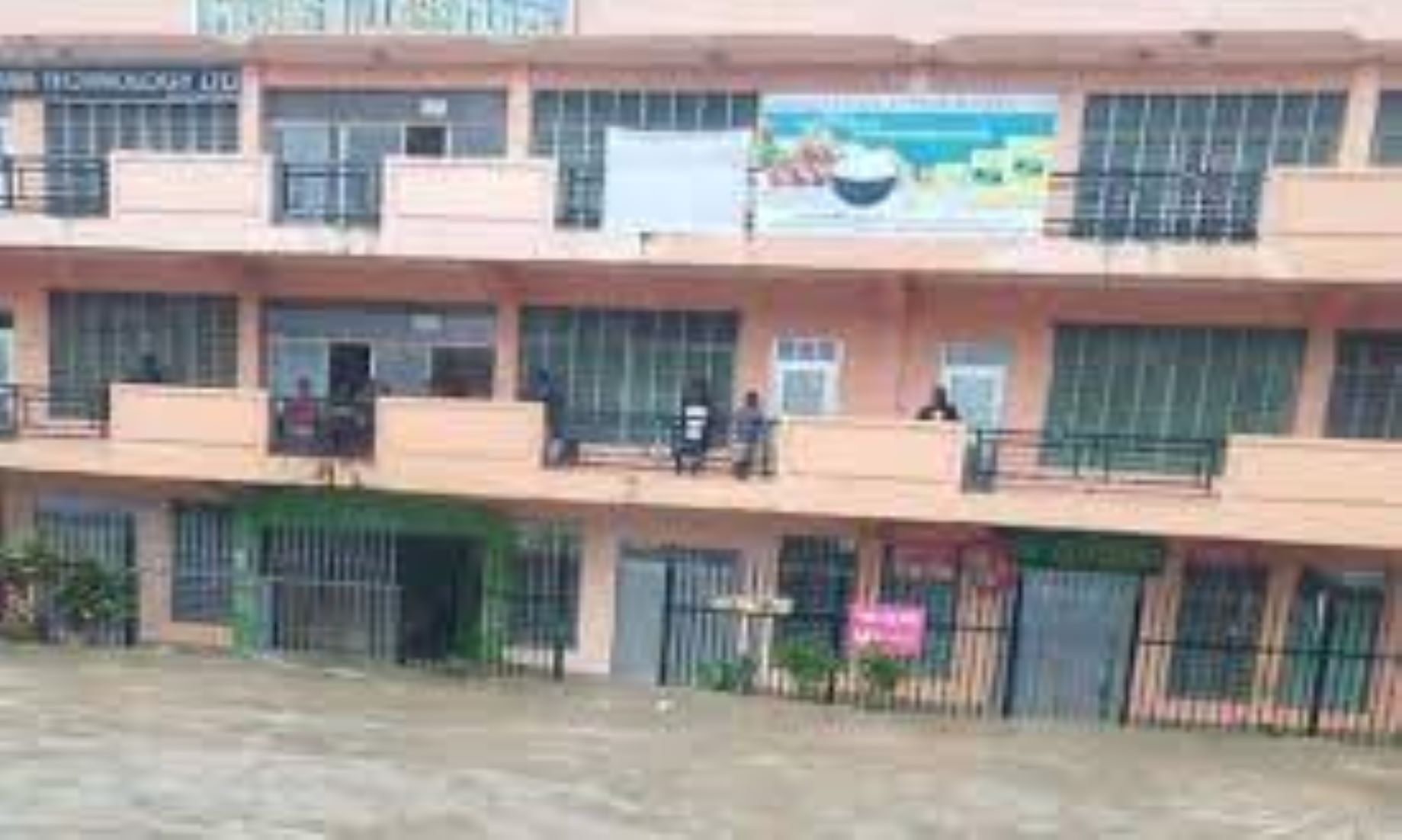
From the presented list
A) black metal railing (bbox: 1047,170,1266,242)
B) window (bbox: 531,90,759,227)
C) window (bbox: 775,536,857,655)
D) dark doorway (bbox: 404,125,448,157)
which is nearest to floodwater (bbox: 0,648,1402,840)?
window (bbox: 775,536,857,655)

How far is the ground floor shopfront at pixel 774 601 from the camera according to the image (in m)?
14.4

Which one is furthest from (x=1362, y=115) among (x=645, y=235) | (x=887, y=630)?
(x=645, y=235)

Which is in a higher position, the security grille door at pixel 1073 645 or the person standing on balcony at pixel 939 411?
the person standing on balcony at pixel 939 411

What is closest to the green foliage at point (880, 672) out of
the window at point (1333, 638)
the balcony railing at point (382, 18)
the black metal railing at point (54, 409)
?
the window at point (1333, 638)

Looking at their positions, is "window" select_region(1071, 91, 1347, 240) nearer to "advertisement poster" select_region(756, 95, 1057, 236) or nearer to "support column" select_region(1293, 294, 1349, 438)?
"advertisement poster" select_region(756, 95, 1057, 236)

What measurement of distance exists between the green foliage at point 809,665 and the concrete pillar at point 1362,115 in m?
8.17

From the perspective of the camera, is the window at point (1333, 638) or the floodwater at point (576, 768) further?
the window at point (1333, 638)

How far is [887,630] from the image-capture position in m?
14.6

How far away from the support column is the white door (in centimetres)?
340

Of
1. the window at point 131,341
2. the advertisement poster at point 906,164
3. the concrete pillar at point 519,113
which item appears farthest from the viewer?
the window at point 131,341

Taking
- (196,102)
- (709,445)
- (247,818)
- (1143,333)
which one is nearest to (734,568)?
(709,445)

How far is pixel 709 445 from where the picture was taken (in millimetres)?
14891

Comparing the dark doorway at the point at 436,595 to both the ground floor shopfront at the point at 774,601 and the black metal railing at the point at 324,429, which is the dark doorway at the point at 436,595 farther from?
the black metal railing at the point at 324,429

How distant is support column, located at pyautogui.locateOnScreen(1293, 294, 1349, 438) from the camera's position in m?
13.9
